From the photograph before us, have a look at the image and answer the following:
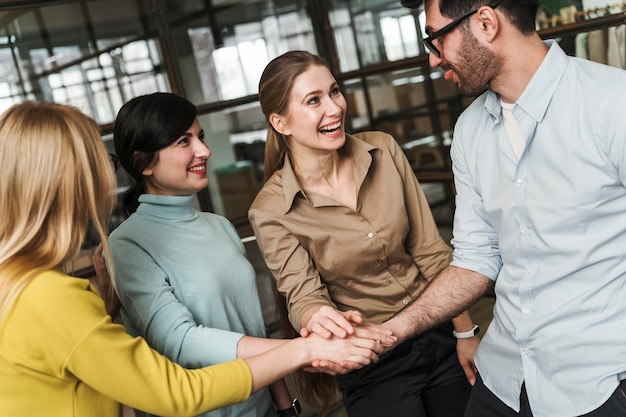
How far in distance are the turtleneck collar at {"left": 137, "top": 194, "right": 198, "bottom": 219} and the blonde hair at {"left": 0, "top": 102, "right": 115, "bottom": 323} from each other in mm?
479

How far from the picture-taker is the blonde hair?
1.34 metres

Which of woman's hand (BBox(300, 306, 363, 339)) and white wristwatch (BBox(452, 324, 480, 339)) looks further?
white wristwatch (BBox(452, 324, 480, 339))

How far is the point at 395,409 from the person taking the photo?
2.04m

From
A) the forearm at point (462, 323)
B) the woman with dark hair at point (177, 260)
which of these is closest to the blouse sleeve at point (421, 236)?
the forearm at point (462, 323)

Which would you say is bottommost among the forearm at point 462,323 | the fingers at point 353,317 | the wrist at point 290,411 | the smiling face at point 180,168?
the wrist at point 290,411

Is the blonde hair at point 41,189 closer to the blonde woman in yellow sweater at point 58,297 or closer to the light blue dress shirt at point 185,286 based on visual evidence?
the blonde woman in yellow sweater at point 58,297

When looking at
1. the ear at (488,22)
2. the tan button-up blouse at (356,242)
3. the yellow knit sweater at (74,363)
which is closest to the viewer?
the yellow knit sweater at (74,363)

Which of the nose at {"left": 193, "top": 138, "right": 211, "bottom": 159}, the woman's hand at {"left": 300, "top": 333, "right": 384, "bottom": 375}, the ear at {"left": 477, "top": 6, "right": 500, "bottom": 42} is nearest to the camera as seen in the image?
the ear at {"left": 477, "top": 6, "right": 500, "bottom": 42}

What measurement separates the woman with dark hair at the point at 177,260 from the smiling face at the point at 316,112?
297mm

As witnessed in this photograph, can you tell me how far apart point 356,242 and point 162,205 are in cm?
55

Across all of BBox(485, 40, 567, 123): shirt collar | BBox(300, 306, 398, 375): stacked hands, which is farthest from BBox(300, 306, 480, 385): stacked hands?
BBox(485, 40, 567, 123): shirt collar

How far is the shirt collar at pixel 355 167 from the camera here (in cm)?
204

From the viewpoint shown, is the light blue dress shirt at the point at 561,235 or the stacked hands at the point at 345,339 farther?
the stacked hands at the point at 345,339

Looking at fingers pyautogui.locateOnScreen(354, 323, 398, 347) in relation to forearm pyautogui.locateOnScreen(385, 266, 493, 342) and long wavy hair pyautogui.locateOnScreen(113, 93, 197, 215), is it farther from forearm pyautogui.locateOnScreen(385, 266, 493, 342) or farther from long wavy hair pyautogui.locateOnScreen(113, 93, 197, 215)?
long wavy hair pyautogui.locateOnScreen(113, 93, 197, 215)
